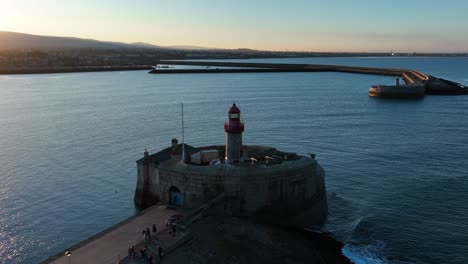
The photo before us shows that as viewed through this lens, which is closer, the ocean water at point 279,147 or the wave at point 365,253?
the wave at point 365,253

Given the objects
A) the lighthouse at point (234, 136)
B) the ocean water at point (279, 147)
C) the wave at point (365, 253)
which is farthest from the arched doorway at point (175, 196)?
the wave at point (365, 253)

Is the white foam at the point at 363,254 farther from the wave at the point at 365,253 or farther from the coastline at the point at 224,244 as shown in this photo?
the coastline at the point at 224,244

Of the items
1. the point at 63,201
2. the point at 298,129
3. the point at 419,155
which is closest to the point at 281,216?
the point at 63,201

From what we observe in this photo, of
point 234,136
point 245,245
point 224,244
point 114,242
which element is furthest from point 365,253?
point 114,242

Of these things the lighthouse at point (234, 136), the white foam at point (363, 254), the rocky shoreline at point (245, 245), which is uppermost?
the lighthouse at point (234, 136)

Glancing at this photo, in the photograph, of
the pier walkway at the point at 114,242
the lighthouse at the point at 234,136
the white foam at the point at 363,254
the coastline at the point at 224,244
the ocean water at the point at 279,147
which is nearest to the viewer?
the pier walkway at the point at 114,242

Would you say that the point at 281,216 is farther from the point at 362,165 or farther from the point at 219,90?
the point at 219,90

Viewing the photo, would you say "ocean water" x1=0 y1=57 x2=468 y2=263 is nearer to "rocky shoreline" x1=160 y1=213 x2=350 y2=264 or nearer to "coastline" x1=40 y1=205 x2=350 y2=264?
"rocky shoreline" x1=160 y1=213 x2=350 y2=264

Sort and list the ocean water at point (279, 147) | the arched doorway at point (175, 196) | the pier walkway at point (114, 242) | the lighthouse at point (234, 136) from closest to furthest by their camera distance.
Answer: the pier walkway at point (114, 242)
the arched doorway at point (175, 196)
the lighthouse at point (234, 136)
the ocean water at point (279, 147)
